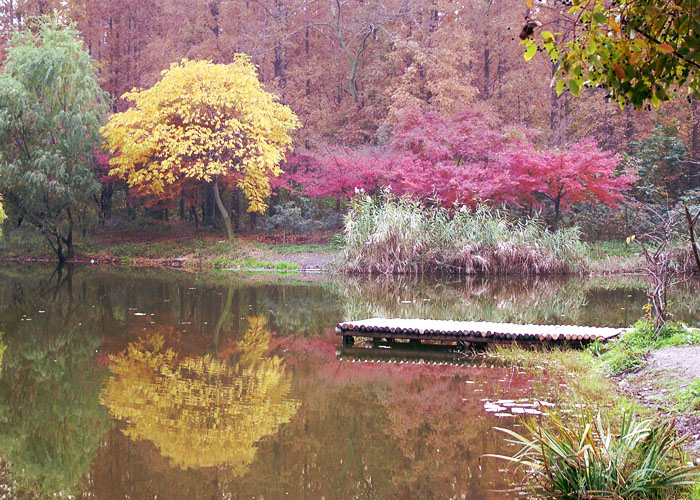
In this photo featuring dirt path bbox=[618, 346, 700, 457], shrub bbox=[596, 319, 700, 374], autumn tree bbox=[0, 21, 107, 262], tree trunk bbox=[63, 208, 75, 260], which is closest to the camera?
dirt path bbox=[618, 346, 700, 457]

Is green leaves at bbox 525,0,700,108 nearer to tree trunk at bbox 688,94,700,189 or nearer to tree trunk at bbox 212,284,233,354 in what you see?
tree trunk at bbox 212,284,233,354

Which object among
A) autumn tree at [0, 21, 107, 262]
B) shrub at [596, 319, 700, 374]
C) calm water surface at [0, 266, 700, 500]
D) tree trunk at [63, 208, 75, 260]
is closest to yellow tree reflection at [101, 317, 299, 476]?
calm water surface at [0, 266, 700, 500]

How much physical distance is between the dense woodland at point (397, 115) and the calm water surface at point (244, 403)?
896 cm

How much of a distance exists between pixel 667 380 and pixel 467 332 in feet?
9.51

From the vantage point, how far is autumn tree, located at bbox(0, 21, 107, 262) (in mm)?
21453

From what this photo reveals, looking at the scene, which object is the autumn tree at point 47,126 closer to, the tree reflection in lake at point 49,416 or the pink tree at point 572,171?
the pink tree at point 572,171

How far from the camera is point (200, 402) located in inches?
249

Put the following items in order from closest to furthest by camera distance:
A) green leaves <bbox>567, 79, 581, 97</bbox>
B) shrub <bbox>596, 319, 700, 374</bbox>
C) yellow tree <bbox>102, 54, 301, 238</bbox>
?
green leaves <bbox>567, 79, 581, 97</bbox> < shrub <bbox>596, 319, 700, 374</bbox> < yellow tree <bbox>102, 54, 301, 238</bbox>

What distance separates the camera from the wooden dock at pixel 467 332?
8.63 m

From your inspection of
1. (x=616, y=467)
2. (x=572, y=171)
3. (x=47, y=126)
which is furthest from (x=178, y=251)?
(x=616, y=467)

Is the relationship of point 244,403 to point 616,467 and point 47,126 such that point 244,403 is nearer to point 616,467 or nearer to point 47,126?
point 616,467

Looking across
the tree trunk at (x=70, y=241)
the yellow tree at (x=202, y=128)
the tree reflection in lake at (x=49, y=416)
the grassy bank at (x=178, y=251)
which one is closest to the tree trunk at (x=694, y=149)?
the grassy bank at (x=178, y=251)

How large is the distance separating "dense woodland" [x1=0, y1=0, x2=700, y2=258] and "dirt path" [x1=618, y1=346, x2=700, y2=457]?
1293 cm

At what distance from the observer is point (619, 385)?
260 inches
